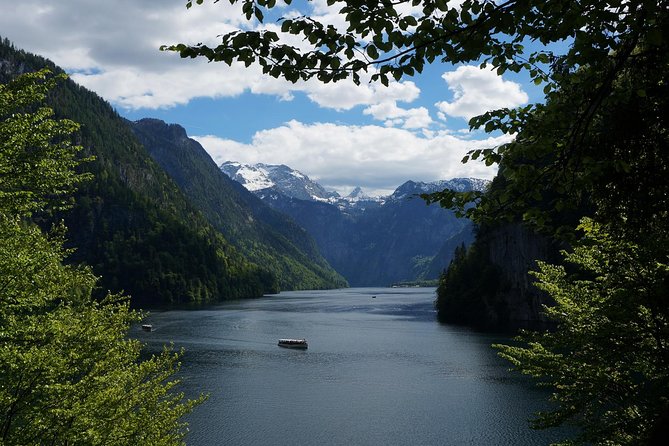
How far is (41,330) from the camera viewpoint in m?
18.1

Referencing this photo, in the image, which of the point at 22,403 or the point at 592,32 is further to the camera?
the point at 22,403

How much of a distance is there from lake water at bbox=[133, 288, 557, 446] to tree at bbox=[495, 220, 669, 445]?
30.2 metres

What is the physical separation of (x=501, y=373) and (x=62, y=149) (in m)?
69.0

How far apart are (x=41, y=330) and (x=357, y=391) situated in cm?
5469

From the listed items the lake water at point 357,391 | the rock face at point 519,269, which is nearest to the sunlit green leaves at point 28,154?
the lake water at point 357,391

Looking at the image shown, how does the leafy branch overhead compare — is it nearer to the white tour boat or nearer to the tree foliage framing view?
Answer: the tree foliage framing view

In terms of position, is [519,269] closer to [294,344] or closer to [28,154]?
[294,344]

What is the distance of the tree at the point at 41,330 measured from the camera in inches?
690

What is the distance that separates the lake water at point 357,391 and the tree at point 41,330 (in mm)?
31710

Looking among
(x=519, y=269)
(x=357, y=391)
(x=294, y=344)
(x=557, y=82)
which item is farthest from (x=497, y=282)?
(x=557, y=82)

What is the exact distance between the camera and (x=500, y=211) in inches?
367

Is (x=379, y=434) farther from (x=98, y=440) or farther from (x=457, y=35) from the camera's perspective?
(x=457, y=35)

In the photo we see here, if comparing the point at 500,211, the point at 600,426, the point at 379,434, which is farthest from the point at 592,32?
the point at 379,434

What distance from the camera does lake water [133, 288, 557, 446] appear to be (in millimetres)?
50909
